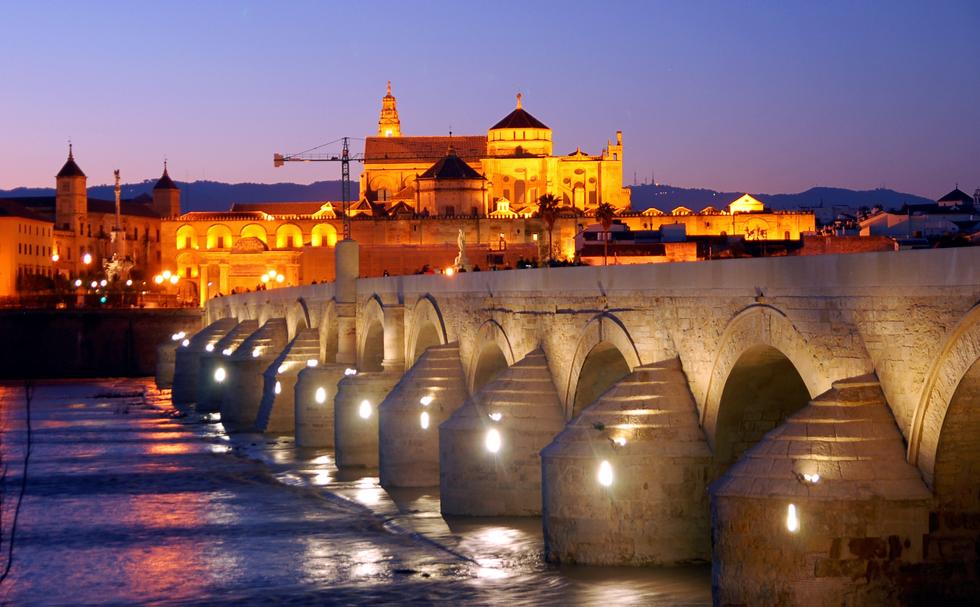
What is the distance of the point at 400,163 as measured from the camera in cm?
13775

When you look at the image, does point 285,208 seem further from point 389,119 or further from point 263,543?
point 263,543

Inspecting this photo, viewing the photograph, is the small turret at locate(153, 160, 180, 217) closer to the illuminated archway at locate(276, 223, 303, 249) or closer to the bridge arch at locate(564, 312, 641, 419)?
the illuminated archway at locate(276, 223, 303, 249)

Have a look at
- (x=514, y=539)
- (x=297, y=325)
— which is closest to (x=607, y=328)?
(x=514, y=539)

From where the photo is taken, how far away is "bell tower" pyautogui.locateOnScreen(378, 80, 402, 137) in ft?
502

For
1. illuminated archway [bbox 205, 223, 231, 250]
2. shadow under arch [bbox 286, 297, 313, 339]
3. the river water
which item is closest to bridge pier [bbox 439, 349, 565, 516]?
the river water

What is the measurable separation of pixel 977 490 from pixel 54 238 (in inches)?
5149

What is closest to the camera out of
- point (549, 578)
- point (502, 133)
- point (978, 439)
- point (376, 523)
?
point (978, 439)

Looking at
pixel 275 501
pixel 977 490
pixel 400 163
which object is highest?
pixel 400 163

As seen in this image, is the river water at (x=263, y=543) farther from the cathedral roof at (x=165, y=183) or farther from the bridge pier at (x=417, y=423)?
A: the cathedral roof at (x=165, y=183)

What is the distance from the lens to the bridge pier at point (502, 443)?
74.5 feet

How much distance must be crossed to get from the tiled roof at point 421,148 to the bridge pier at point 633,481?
119118mm

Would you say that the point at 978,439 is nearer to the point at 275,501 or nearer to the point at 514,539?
the point at 514,539

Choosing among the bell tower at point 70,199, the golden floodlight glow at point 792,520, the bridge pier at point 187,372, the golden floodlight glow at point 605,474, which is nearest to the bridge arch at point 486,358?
the golden floodlight glow at point 605,474

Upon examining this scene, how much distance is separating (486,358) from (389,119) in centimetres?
12742
